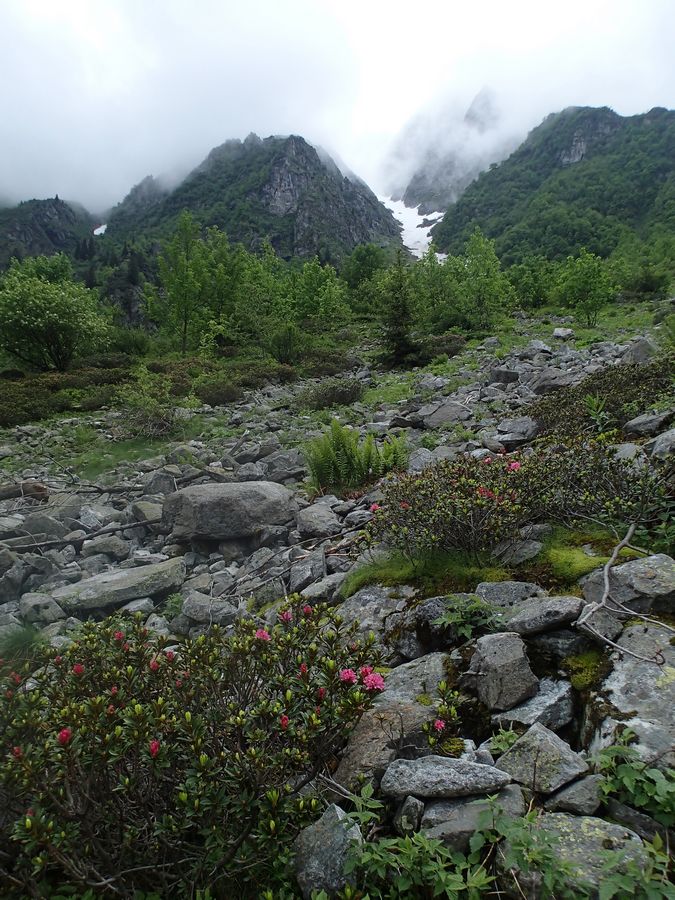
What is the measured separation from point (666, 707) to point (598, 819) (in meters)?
0.68

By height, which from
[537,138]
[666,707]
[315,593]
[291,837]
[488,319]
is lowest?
[315,593]

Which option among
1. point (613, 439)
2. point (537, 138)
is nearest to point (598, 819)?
point (613, 439)

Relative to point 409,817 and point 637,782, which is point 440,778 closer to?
point 409,817

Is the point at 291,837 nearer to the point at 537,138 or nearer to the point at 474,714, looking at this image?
the point at 474,714

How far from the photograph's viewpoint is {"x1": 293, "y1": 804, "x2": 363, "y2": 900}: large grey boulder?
5.74 feet

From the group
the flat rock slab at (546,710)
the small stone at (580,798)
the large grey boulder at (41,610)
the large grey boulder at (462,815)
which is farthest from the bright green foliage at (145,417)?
the small stone at (580,798)

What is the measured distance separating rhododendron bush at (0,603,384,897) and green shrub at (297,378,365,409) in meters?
13.5

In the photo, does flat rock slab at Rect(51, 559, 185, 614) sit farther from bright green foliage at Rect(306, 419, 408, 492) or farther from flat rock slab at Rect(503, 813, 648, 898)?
flat rock slab at Rect(503, 813, 648, 898)

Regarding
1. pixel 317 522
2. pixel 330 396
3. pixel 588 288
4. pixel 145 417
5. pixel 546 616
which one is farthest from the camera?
pixel 588 288

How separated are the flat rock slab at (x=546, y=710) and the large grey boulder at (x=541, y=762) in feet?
0.65

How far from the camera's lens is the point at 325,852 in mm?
1811

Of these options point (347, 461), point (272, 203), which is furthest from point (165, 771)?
point (272, 203)

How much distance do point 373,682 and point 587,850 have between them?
0.94 m

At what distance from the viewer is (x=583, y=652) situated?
2.61 metres
